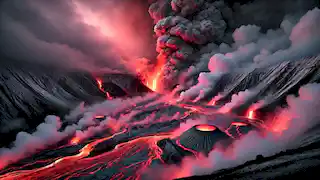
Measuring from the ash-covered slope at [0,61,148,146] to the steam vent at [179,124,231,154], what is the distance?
13.7 metres

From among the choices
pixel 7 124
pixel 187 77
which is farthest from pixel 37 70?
pixel 187 77

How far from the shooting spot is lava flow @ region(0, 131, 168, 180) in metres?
9.66

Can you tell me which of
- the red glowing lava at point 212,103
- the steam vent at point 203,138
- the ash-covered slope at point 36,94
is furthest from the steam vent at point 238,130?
the red glowing lava at point 212,103

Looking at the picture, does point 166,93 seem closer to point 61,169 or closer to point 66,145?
point 66,145

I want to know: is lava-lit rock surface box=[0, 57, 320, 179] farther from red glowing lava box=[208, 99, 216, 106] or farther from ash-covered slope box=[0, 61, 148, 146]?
red glowing lava box=[208, 99, 216, 106]

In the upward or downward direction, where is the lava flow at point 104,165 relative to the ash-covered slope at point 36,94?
downward

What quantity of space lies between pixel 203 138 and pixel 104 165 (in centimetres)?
590

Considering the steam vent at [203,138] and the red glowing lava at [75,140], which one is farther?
the red glowing lava at [75,140]

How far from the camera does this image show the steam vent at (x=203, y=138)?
36.2ft

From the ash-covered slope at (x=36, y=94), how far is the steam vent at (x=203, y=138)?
13.7m

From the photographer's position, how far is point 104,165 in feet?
34.7

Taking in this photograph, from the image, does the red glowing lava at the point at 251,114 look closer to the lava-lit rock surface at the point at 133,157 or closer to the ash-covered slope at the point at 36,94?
the lava-lit rock surface at the point at 133,157

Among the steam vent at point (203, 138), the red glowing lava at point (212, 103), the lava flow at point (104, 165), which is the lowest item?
the lava flow at point (104, 165)

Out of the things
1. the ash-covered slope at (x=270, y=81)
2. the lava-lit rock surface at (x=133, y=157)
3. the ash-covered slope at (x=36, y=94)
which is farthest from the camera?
the ash-covered slope at (x=270, y=81)
